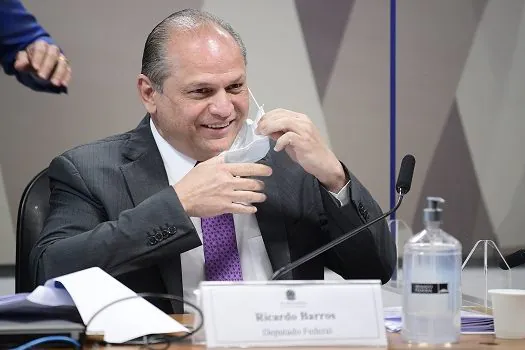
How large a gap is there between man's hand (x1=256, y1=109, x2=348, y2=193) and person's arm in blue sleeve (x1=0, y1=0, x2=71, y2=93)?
1.21 metres

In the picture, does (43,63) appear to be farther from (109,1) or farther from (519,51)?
(519,51)

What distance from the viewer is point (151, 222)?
2143 mm

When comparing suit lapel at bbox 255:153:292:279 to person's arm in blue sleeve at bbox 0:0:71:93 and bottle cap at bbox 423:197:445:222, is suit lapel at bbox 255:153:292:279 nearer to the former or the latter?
bottle cap at bbox 423:197:445:222

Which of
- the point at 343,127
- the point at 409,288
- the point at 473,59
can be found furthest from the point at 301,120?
the point at 473,59

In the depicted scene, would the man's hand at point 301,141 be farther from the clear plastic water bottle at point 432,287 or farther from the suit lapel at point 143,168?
the clear plastic water bottle at point 432,287

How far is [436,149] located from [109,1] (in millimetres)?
1343

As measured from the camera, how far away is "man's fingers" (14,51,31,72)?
3158 mm

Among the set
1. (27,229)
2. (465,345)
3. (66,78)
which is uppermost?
(66,78)

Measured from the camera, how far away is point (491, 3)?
3.58m

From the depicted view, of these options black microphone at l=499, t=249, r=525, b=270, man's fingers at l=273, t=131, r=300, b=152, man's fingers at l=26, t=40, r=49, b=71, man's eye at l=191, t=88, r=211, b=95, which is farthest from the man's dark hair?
black microphone at l=499, t=249, r=525, b=270

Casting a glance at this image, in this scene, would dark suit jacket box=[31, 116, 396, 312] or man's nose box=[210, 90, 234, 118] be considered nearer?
dark suit jacket box=[31, 116, 396, 312]

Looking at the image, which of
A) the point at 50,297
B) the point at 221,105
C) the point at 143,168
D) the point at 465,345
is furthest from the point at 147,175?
the point at 465,345

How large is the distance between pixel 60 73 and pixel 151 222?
1291 millimetres

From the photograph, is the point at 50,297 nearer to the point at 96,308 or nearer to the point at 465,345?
the point at 96,308
